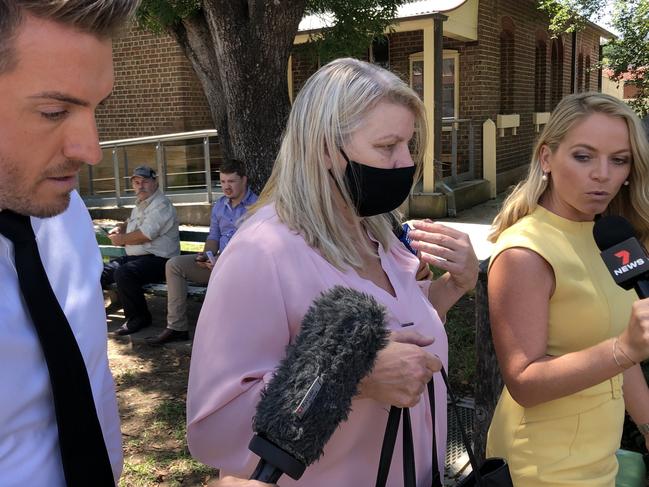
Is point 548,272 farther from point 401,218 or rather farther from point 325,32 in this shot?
point 325,32

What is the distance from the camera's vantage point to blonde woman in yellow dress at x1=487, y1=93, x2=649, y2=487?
209cm

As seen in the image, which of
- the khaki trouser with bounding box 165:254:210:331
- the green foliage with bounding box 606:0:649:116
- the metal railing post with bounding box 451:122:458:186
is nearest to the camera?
the khaki trouser with bounding box 165:254:210:331

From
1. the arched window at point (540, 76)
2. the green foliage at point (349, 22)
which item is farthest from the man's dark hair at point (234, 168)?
the arched window at point (540, 76)

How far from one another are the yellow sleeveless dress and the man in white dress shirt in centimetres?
142

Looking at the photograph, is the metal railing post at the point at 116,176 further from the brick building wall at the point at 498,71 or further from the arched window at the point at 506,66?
the arched window at the point at 506,66

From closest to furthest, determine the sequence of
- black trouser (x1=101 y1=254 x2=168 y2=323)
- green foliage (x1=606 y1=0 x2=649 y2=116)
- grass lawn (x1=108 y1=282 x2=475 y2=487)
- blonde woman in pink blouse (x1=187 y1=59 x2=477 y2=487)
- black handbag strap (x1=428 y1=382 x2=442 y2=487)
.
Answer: blonde woman in pink blouse (x1=187 y1=59 x2=477 y2=487)
black handbag strap (x1=428 y1=382 x2=442 y2=487)
grass lawn (x1=108 y1=282 x2=475 y2=487)
black trouser (x1=101 y1=254 x2=168 y2=323)
green foliage (x1=606 y1=0 x2=649 y2=116)

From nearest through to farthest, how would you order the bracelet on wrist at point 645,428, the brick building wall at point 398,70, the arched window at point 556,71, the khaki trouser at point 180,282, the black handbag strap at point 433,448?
the black handbag strap at point 433,448 < the bracelet on wrist at point 645,428 < the khaki trouser at point 180,282 < the brick building wall at point 398,70 < the arched window at point 556,71

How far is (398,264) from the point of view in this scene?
2068 mm

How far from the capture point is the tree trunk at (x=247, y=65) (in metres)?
5.90

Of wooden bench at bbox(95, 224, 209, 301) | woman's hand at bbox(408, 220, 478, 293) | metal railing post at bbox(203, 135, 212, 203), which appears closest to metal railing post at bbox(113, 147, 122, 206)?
metal railing post at bbox(203, 135, 212, 203)

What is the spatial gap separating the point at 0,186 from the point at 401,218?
1.46 meters

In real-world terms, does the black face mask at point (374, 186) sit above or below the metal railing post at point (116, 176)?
above

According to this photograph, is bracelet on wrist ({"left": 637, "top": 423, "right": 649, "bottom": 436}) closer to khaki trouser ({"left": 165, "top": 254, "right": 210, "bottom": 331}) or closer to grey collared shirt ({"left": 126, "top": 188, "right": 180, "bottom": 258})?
khaki trouser ({"left": 165, "top": 254, "right": 210, "bottom": 331})

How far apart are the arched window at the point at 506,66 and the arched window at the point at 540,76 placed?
92.5 inches
